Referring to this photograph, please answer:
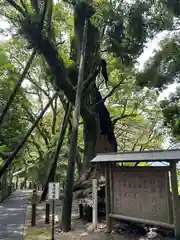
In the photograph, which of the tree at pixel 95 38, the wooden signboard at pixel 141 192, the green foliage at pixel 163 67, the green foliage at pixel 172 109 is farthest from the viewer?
the green foliage at pixel 172 109

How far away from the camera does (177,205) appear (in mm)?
5516

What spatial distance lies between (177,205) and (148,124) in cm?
1493

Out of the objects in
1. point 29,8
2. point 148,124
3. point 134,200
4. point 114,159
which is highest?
point 29,8

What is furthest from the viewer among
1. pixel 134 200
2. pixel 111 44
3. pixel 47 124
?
pixel 47 124

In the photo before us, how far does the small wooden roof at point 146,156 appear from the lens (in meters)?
5.56

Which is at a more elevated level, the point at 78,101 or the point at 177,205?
the point at 78,101

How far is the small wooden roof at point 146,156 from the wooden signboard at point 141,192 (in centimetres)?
41

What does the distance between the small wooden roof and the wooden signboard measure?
405mm

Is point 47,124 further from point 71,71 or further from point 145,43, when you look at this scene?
point 145,43

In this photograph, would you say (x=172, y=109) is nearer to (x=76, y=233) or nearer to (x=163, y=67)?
(x=163, y=67)

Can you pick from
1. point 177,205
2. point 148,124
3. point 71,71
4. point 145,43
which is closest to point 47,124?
point 148,124

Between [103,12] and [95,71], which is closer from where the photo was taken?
[103,12]

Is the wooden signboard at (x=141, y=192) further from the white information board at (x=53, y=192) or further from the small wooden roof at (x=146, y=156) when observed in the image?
the white information board at (x=53, y=192)

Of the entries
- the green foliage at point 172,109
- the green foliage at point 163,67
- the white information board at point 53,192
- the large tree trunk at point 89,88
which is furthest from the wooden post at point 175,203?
the large tree trunk at point 89,88
